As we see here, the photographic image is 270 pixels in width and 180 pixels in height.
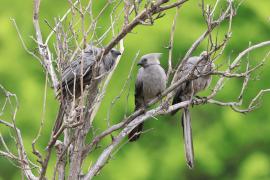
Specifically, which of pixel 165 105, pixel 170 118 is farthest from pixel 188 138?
pixel 170 118

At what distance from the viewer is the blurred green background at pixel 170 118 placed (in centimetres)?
972

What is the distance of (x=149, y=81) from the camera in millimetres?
6062

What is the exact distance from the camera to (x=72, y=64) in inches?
202

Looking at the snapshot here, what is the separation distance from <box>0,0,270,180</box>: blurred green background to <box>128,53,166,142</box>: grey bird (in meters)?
3.30

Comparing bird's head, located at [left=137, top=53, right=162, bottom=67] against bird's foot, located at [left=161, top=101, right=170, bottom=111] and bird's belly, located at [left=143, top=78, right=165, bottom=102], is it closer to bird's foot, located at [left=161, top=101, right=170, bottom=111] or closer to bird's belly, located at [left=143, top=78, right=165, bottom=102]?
bird's belly, located at [left=143, top=78, right=165, bottom=102]

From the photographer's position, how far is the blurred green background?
9719 mm

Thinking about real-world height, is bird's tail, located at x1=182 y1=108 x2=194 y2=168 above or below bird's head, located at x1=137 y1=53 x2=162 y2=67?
below

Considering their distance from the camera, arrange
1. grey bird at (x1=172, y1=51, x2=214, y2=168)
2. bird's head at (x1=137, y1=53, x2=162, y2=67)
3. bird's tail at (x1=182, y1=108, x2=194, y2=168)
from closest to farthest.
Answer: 1. bird's tail at (x1=182, y1=108, x2=194, y2=168)
2. grey bird at (x1=172, y1=51, x2=214, y2=168)
3. bird's head at (x1=137, y1=53, x2=162, y2=67)

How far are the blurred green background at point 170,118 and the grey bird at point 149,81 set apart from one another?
330 cm

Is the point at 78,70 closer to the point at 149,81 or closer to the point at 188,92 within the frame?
the point at 149,81

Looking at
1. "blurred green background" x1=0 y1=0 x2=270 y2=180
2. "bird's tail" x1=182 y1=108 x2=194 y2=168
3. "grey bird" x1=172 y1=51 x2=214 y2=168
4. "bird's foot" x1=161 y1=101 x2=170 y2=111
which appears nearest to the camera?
"bird's foot" x1=161 y1=101 x2=170 y2=111

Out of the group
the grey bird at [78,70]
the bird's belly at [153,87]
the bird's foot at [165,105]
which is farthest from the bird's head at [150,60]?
the bird's foot at [165,105]

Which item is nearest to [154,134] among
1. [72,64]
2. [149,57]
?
[149,57]

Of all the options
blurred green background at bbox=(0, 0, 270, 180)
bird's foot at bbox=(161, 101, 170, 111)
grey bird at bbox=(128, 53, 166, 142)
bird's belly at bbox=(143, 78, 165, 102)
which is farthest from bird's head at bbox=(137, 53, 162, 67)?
blurred green background at bbox=(0, 0, 270, 180)
